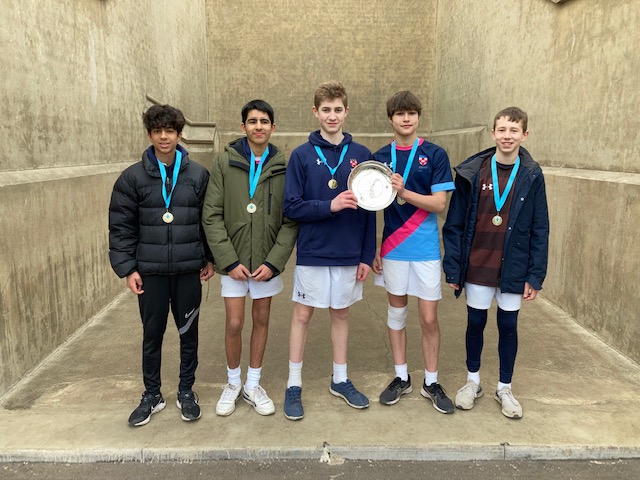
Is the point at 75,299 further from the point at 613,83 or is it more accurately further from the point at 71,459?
the point at 613,83

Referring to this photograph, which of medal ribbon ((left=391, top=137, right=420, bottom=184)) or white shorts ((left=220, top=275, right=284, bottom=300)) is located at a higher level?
medal ribbon ((left=391, top=137, right=420, bottom=184))

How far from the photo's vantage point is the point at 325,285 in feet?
10.7

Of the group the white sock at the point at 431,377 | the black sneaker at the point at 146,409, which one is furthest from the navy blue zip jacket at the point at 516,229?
the black sneaker at the point at 146,409

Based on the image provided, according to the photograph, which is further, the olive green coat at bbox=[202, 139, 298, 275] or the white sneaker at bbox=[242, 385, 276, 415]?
the white sneaker at bbox=[242, 385, 276, 415]

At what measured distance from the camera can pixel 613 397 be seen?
3500mm

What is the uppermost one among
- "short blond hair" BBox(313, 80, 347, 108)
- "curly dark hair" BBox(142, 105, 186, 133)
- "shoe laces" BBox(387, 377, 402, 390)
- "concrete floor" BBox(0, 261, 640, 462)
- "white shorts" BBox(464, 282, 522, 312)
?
"short blond hair" BBox(313, 80, 347, 108)

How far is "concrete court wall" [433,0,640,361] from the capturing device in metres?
4.29

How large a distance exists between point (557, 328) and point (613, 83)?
2.26 m

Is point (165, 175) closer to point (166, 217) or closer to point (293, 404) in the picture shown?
point (166, 217)

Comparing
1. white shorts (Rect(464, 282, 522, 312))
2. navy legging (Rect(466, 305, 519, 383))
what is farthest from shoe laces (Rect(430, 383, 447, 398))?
white shorts (Rect(464, 282, 522, 312))

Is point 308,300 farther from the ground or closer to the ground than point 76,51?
closer to the ground

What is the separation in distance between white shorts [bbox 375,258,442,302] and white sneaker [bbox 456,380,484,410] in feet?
2.06

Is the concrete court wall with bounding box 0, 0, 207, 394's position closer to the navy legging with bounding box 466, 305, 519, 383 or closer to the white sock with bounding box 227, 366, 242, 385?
the white sock with bounding box 227, 366, 242, 385

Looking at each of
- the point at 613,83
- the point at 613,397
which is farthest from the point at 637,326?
the point at 613,83
